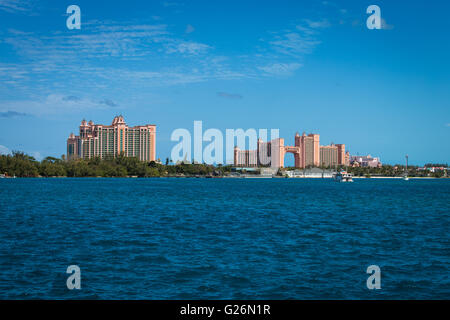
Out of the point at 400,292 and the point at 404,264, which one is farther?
the point at 404,264

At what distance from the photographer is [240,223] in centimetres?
3139

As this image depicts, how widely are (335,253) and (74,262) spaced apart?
10.9 metres

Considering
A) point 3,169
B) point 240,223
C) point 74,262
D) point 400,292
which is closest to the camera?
point 400,292

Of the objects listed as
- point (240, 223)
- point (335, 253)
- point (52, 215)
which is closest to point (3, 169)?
point (52, 215)
